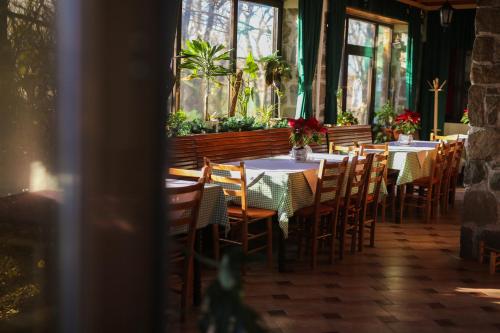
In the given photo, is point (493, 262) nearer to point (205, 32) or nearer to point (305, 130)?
point (305, 130)

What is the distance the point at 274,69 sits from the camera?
8.39 m

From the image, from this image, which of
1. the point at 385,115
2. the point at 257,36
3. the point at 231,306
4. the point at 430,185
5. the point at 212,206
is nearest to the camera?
the point at 231,306

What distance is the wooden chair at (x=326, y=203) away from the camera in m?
4.84

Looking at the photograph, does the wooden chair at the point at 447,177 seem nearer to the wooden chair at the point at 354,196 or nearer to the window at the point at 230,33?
the wooden chair at the point at 354,196

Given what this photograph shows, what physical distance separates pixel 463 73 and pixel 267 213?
8.36m

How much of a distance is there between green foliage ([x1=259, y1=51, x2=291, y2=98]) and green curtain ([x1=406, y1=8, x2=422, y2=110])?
379 cm

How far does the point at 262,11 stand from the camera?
8617mm

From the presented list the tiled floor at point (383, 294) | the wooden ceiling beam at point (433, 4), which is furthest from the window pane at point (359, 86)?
the tiled floor at point (383, 294)

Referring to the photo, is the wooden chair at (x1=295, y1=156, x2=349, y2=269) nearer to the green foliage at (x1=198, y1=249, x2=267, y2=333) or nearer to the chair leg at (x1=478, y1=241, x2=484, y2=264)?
the chair leg at (x1=478, y1=241, x2=484, y2=264)

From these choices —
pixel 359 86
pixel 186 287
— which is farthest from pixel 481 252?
pixel 359 86

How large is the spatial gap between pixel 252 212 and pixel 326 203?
0.78 meters

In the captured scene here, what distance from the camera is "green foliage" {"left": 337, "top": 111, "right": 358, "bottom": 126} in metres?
9.91

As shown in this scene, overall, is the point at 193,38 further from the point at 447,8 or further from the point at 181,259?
the point at 181,259

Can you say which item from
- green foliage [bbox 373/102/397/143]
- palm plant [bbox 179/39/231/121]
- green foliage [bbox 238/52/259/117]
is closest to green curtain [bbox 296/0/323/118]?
green foliage [bbox 238/52/259/117]
